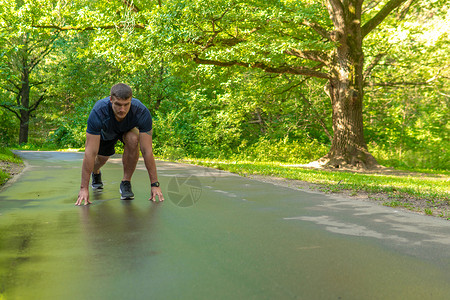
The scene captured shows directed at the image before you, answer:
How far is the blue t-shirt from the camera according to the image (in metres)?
5.30

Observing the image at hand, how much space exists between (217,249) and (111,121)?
8.86 ft

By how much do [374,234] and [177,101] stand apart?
21.5 meters

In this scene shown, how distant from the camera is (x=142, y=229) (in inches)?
169

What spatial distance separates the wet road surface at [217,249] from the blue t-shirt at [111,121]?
1039 millimetres

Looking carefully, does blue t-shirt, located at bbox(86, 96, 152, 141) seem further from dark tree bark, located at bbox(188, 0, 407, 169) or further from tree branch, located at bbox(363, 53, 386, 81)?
tree branch, located at bbox(363, 53, 386, 81)

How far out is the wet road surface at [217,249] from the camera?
2715 mm

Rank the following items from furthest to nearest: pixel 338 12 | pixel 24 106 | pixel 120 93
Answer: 1. pixel 24 106
2. pixel 338 12
3. pixel 120 93

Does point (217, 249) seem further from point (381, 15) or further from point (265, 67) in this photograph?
point (381, 15)

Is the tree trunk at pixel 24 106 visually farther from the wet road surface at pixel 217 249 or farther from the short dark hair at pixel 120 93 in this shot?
the short dark hair at pixel 120 93

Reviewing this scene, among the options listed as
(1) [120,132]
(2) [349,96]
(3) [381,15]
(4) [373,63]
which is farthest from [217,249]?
(4) [373,63]

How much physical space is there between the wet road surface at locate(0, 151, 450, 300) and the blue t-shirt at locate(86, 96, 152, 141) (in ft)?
3.41

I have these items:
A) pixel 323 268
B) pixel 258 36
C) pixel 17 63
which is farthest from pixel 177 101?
pixel 323 268

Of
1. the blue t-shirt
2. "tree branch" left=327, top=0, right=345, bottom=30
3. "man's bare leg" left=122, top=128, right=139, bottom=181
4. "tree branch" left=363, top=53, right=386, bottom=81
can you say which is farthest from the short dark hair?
"tree branch" left=363, top=53, right=386, bottom=81

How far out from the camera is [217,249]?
3.61 metres
